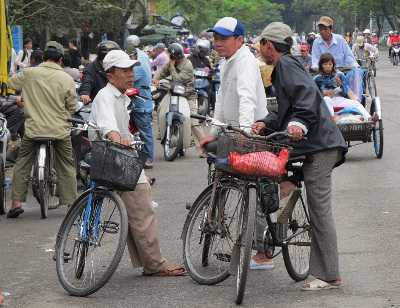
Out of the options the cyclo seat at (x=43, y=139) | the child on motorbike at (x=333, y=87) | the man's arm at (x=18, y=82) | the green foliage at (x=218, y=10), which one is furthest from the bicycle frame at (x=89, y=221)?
the green foliage at (x=218, y=10)

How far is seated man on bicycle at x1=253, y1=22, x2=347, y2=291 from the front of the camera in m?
7.46

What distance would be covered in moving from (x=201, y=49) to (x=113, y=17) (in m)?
16.1

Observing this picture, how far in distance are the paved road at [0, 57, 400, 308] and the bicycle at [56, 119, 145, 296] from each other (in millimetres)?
152

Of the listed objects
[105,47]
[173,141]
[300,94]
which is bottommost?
[173,141]

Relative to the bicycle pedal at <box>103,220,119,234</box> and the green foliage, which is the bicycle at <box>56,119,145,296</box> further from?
the green foliage

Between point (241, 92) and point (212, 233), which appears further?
point (241, 92)

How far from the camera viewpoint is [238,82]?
27.8 feet

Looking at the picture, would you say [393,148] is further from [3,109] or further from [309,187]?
[309,187]

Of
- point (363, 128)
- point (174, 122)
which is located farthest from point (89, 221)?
point (174, 122)

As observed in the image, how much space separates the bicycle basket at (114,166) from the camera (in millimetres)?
7527

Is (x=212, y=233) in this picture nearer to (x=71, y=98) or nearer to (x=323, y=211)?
(x=323, y=211)

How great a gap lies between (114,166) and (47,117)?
153 inches

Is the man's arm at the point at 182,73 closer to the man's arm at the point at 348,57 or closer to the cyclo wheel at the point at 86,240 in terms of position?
the man's arm at the point at 348,57

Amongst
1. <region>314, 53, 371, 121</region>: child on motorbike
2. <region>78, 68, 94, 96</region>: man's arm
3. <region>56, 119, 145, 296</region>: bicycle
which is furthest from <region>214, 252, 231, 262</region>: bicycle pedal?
<region>314, 53, 371, 121</region>: child on motorbike
